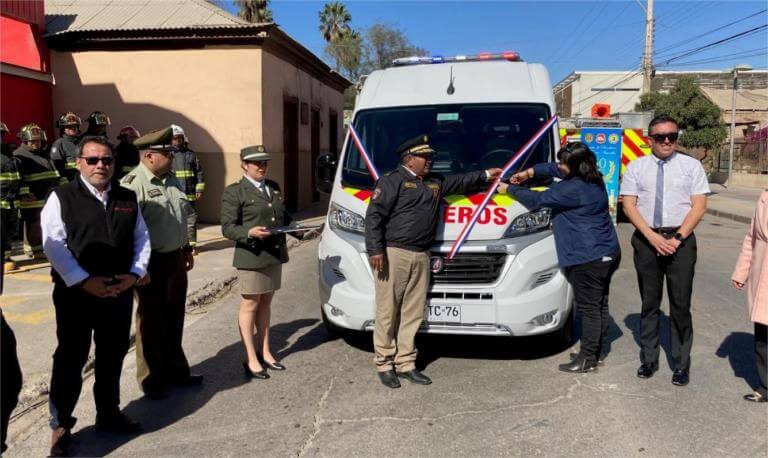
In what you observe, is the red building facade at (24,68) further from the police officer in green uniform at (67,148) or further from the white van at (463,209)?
the white van at (463,209)

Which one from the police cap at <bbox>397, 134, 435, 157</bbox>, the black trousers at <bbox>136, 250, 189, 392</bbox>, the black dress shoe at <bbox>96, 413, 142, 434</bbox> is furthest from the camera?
the police cap at <bbox>397, 134, 435, 157</bbox>

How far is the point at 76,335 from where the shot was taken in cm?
350

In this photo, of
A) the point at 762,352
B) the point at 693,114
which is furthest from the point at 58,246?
the point at 693,114

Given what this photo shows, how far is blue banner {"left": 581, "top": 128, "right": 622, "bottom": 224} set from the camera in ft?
42.7

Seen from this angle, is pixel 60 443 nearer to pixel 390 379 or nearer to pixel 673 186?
pixel 390 379

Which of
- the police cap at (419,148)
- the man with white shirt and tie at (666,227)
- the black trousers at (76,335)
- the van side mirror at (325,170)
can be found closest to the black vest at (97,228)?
the black trousers at (76,335)

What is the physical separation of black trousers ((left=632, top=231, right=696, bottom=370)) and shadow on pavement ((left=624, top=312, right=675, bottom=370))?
0.85ft

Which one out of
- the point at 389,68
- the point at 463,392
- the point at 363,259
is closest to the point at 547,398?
the point at 463,392

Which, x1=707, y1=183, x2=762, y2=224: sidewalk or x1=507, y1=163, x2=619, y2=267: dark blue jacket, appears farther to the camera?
x1=707, y1=183, x2=762, y2=224: sidewalk

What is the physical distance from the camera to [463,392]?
4.37 metres

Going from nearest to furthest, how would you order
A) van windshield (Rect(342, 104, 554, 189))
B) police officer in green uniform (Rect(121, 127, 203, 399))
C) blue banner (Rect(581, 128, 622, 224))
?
police officer in green uniform (Rect(121, 127, 203, 399)), van windshield (Rect(342, 104, 554, 189)), blue banner (Rect(581, 128, 622, 224))

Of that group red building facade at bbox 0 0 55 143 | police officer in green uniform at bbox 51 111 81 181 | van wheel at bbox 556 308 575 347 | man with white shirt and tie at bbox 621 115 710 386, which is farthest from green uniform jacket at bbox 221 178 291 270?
red building facade at bbox 0 0 55 143

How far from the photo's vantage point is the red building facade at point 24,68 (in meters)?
11.1

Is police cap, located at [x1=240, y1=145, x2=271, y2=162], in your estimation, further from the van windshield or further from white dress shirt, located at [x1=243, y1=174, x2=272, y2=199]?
the van windshield
